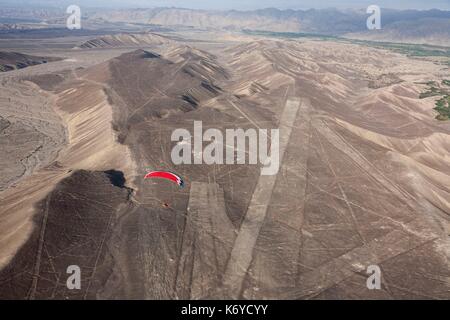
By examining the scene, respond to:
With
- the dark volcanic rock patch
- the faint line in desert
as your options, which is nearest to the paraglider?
the dark volcanic rock patch

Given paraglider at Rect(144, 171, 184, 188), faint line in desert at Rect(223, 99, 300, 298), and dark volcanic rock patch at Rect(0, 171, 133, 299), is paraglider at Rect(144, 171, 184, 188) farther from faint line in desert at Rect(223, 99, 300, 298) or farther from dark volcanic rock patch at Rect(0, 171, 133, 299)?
faint line in desert at Rect(223, 99, 300, 298)

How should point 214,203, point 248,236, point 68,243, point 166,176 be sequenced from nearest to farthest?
point 68,243
point 248,236
point 214,203
point 166,176

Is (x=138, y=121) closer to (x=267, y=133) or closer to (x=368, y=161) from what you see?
(x=267, y=133)

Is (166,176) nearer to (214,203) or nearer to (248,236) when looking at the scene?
(214,203)

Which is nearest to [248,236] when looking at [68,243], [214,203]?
[214,203]

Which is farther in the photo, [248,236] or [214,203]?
[214,203]

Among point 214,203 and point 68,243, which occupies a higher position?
point 214,203
